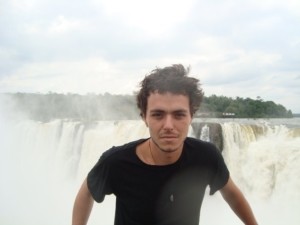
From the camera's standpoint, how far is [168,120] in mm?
1203

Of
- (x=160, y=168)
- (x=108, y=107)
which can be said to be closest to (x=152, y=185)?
(x=160, y=168)

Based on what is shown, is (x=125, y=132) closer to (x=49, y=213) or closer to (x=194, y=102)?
(x=49, y=213)

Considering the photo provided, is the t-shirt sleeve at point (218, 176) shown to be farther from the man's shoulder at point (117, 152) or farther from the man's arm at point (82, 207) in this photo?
the man's arm at point (82, 207)

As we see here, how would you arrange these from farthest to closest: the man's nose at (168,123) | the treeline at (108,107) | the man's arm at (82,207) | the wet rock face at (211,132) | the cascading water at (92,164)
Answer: the treeline at (108,107) → the wet rock face at (211,132) → the cascading water at (92,164) → the man's arm at (82,207) → the man's nose at (168,123)

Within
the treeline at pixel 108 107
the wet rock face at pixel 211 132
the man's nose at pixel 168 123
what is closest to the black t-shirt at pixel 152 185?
the man's nose at pixel 168 123

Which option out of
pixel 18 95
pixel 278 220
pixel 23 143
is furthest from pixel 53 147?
pixel 18 95

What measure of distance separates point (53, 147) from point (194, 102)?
14.2 meters

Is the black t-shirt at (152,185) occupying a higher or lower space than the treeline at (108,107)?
lower

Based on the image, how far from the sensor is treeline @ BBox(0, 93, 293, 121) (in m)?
21.4

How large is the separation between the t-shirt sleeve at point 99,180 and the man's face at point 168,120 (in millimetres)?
194

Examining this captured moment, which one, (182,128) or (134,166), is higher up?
(182,128)

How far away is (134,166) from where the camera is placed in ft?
4.14

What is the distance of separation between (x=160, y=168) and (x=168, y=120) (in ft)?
0.53

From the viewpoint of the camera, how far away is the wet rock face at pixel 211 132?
10.5m
